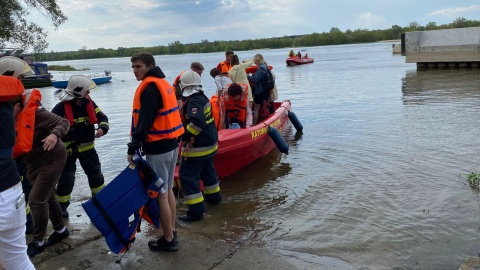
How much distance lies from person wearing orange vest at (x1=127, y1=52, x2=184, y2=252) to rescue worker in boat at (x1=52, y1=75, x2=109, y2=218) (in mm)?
1150

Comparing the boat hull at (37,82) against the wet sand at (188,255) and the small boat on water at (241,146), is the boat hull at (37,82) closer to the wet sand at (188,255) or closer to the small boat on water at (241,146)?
the small boat on water at (241,146)

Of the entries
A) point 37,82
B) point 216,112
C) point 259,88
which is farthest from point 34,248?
point 37,82

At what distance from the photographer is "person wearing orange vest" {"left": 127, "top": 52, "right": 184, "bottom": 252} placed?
398 centimetres

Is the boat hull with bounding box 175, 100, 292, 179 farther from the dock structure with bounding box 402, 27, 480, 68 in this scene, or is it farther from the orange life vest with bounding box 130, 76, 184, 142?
the dock structure with bounding box 402, 27, 480, 68

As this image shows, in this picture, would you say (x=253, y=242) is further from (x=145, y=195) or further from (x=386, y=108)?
(x=386, y=108)

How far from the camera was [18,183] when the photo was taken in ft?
9.13

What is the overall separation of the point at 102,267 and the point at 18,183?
1535mm

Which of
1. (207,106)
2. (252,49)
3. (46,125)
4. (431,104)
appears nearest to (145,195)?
(46,125)

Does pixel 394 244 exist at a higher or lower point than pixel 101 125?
lower

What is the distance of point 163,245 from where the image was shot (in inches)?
170

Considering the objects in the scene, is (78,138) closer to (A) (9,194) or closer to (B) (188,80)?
(B) (188,80)

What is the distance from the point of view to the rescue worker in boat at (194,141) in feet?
16.5

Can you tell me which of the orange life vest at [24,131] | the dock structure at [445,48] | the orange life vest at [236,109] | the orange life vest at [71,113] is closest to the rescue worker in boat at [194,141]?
the orange life vest at [71,113]

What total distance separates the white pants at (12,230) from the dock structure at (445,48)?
27617 millimetres
